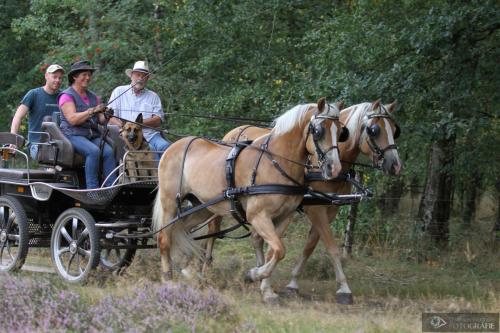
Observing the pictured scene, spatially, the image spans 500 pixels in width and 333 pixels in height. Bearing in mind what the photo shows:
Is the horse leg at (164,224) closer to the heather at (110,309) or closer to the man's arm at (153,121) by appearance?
the man's arm at (153,121)

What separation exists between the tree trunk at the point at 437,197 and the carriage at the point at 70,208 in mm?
3639

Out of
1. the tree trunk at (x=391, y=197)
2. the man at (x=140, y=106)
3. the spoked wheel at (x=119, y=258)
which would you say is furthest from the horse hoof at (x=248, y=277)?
the tree trunk at (x=391, y=197)

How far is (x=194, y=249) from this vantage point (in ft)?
29.1

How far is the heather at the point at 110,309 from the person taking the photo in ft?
18.4

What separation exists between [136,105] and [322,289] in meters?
3.12

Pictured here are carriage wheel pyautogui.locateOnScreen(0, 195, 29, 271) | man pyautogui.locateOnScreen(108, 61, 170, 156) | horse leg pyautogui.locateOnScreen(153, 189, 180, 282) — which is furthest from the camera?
man pyautogui.locateOnScreen(108, 61, 170, 156)

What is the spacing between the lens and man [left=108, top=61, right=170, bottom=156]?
927 cm

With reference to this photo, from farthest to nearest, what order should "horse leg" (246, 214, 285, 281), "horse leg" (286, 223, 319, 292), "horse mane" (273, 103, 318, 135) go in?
"horse leg" (286, 223, 319, 292) → "horse mane" (273, 103, 318, 135) → "horse leg" (246, 214, 285, 281)

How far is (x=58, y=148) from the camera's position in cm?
889

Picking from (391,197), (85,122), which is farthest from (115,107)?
(391,197)

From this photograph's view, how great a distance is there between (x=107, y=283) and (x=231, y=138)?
2.76 metres

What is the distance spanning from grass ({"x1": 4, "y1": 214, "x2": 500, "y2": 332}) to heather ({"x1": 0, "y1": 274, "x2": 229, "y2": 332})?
23 mm

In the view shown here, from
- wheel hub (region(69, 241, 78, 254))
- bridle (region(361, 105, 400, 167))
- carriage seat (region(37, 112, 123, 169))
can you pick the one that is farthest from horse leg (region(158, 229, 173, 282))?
bridle (region(361, 105, 400, 167))

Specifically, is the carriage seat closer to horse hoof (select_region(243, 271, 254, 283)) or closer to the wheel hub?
the wheel hub
